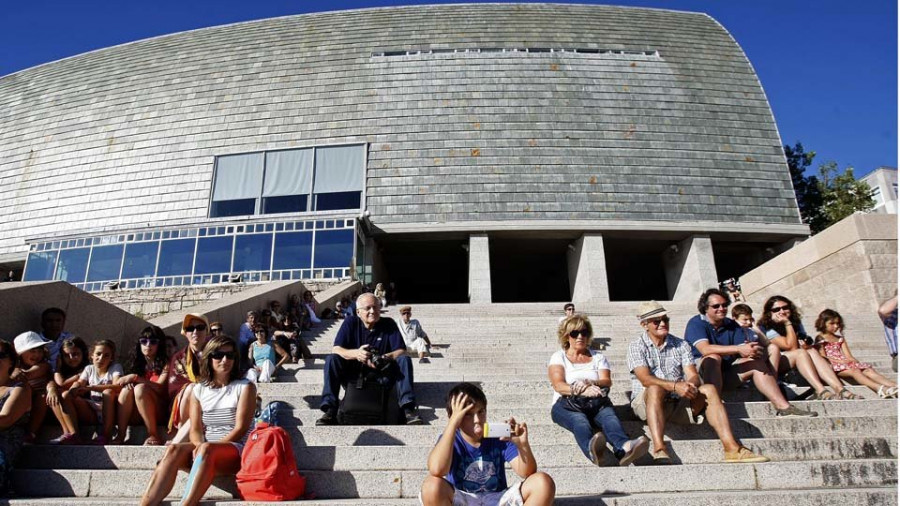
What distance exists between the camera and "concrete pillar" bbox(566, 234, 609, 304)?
58.6ft

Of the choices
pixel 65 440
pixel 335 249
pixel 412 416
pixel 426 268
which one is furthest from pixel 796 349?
pixel 426 268

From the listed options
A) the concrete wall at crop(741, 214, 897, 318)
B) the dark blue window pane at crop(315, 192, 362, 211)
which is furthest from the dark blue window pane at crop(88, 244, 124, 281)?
the concrete wall at crop(741, 214, 897, 318)

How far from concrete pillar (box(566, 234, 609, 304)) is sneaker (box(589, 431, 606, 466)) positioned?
47.6ft

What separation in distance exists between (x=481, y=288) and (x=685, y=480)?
1459 centimetres

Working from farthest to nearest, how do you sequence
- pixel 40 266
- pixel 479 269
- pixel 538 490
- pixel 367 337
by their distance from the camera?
pixel 40 266
pixel 479 269
pixel 367 337
pixel 538 490

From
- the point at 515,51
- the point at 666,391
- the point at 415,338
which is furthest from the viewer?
the point at 515,51

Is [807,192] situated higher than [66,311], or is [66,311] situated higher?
[807,192]

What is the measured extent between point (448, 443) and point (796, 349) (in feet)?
14.2

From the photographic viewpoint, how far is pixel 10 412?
3688mm

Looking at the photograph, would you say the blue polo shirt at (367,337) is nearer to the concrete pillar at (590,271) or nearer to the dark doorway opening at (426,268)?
the concrete pillar at (590,271)

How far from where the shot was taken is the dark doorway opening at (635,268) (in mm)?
19953

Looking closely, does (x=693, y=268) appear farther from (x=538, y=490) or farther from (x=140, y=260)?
(x=140, y=260)

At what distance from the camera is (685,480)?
3404 mm

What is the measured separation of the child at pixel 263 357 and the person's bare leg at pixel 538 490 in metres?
3.96
